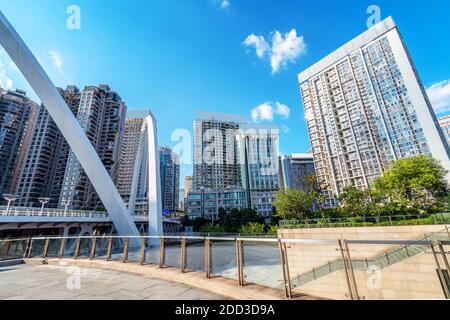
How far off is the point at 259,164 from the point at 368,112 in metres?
35.3

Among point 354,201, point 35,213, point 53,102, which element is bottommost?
point 35,213

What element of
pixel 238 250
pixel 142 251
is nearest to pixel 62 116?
pixel 142 251

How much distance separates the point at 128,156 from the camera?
92.8 m

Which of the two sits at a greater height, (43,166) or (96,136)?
(96,136)

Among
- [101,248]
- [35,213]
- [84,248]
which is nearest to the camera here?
[101,248]

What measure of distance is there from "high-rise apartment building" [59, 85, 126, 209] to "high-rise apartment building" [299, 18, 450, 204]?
233ft

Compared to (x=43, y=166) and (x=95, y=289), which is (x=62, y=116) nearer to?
(x=95, y=289)

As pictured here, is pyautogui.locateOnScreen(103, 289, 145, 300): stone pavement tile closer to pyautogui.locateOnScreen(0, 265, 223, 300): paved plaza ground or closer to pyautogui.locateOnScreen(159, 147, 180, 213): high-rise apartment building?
pyautogui.locateOnScreen(0, 265, 223, 300): paved plaza ground

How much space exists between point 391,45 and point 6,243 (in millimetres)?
71027

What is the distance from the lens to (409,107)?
42.6 m

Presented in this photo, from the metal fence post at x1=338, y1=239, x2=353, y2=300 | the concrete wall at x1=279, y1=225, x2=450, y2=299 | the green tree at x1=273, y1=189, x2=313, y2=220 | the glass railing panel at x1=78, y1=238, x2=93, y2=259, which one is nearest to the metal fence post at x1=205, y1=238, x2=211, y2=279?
the concrete wall at x1=279, y1=225, x2=450, y2=299

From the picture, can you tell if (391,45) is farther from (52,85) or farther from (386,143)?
(52,85)

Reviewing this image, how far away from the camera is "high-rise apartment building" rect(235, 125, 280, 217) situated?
2475 inches

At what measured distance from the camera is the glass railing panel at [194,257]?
14.5ft
